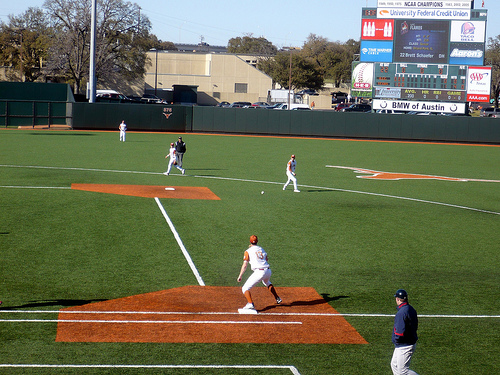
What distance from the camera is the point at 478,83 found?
168 ft

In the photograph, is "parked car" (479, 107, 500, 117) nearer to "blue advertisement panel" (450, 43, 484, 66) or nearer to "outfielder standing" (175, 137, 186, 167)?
"blue advertisement panel" (450, 43, 484, 66)

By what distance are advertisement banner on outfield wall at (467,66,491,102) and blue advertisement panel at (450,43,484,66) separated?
66 centimetres

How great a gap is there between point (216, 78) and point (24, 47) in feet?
106

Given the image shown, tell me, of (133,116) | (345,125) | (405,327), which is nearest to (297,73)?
(345,125)

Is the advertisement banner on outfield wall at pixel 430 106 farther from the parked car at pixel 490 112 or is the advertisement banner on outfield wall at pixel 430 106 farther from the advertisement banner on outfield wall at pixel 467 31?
the parked car at pixel 490 112

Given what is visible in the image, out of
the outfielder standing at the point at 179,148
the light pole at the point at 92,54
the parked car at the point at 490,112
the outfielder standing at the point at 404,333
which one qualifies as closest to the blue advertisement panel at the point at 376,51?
the light pole at the point at 92,54

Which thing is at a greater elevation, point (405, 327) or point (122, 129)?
point (122, 129)

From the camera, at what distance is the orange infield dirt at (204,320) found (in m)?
9.48

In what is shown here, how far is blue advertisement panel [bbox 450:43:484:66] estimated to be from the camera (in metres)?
50.1

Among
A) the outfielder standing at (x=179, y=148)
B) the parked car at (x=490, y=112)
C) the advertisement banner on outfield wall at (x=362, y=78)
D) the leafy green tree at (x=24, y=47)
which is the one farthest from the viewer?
the leafy green tree at (x=24, y=47)

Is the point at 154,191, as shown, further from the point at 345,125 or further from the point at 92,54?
the point at 345,125

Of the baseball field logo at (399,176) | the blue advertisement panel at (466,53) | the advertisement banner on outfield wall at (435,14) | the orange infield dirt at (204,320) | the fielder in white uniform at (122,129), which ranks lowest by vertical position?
the orange infield dirt at (204,320)

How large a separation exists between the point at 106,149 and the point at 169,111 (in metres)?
16.0

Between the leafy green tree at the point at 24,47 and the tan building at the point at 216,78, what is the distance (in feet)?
60.3
